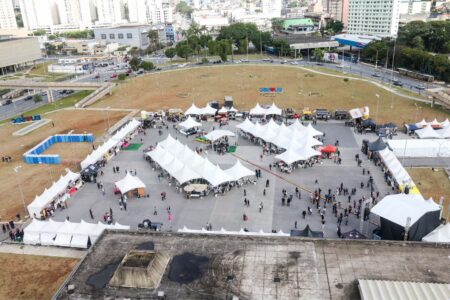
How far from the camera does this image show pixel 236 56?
120750 millimetres

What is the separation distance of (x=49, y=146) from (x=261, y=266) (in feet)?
138

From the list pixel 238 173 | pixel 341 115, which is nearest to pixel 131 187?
pixel 238 173

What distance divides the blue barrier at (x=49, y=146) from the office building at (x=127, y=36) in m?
108

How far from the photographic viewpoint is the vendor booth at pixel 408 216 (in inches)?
1063

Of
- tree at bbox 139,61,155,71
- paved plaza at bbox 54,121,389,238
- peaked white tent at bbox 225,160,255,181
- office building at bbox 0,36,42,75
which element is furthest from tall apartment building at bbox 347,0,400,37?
peaked white tent at bbox 225,160,255,181

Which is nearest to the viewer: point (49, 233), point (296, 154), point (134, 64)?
point (49, 233)

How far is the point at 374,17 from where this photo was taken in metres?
153

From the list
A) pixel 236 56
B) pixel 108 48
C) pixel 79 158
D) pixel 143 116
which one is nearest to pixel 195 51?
pixel 236 56

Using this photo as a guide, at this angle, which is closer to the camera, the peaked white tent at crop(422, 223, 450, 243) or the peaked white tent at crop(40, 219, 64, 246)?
the peaked white tent at crop(422, 223, 450, 243)

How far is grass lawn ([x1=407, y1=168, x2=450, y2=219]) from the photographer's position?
3516cm

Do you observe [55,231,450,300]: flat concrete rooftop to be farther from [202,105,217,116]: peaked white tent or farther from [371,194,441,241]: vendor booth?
[202,105,217,116]: peaked white tent

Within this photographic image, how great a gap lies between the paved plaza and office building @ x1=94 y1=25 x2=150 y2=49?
11851cm

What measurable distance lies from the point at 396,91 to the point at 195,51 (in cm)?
6852

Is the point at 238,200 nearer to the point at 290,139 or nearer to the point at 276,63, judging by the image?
the point at 290,139
